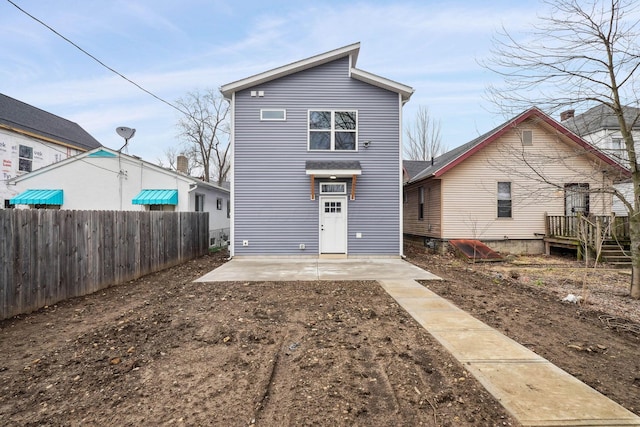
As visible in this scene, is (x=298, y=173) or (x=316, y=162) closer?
(x=316, y=162)

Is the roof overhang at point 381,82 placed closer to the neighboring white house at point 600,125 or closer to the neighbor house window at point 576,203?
the neighboring white house at point 600,125

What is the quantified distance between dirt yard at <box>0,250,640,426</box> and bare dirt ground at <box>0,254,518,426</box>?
0.04 ft

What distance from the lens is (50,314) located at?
4.70m

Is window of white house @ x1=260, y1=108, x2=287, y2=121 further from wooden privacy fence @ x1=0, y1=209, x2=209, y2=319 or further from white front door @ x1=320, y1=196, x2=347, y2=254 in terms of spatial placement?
wooden privacy fence @ x1=0, y1=209, x2=209, y2=319

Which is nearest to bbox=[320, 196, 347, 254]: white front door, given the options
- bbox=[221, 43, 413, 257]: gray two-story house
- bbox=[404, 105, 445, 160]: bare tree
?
bbox=[221, 43, 413, 257]: gray two-story house

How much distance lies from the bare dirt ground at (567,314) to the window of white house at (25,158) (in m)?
20.8

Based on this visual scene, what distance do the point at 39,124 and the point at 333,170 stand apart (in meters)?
19.7

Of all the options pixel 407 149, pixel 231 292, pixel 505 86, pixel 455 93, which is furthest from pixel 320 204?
pixel 407 149

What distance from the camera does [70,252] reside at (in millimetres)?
5570

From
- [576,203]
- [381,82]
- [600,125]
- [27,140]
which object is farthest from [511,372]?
[27,140]

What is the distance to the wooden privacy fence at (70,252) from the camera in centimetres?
449

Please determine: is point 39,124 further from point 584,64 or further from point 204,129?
point 584,64

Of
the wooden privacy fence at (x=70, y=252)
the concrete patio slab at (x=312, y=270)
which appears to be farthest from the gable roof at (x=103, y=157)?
the concrete patio slab at (x=312, y=270)

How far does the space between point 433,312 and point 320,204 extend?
6228mm
